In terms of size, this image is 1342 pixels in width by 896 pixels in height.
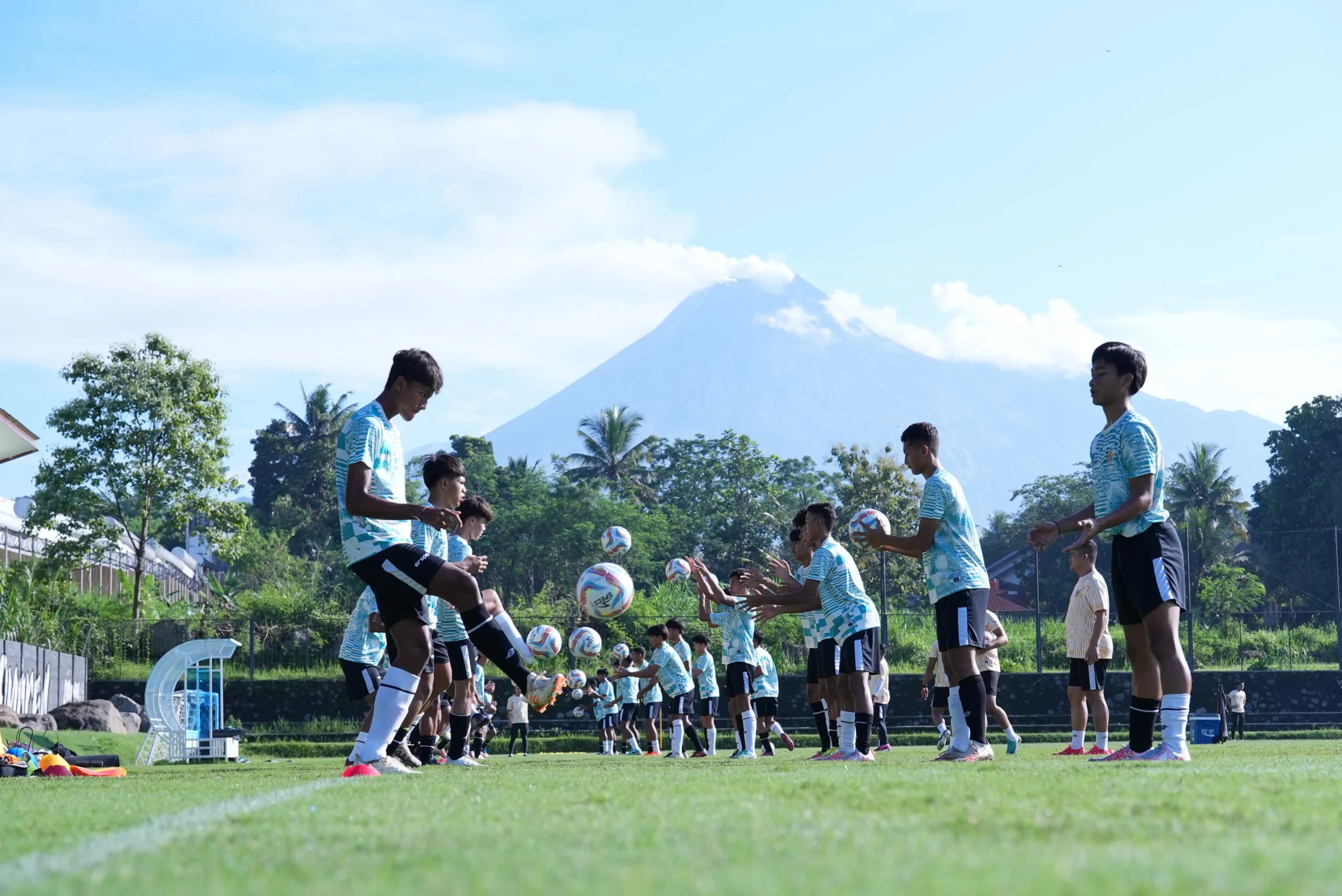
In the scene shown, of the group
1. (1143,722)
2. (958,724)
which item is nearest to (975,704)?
(958,724)

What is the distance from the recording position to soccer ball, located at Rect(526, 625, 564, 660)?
15086mm

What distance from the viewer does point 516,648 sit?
7621mm

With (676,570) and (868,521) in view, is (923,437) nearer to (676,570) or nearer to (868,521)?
(868,521)

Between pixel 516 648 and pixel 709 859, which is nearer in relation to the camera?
pixel 709 859

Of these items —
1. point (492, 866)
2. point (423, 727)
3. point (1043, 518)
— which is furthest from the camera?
point (1043, 518)

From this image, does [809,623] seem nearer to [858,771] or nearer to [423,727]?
[423,727]

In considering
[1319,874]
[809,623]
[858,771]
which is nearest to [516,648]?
[858,771]

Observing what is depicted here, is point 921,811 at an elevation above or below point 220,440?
below

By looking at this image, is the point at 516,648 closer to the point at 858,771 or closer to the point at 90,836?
the point at 858,771

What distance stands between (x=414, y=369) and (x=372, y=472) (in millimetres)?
687

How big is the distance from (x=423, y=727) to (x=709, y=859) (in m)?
8.54

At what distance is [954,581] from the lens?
28.2ft

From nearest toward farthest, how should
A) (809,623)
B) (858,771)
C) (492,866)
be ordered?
1. (492,866)
2. (858,771)
3. (809,623)

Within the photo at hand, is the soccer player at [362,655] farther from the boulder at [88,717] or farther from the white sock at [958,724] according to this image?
the boulder at [88,717]
